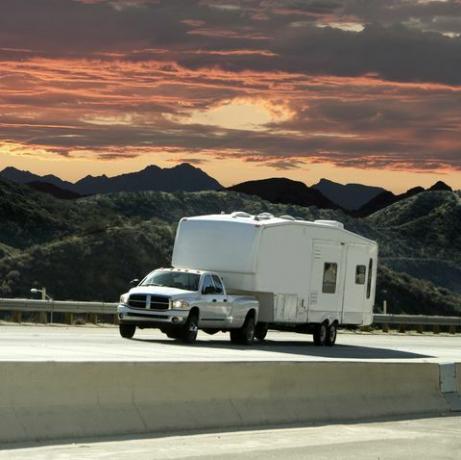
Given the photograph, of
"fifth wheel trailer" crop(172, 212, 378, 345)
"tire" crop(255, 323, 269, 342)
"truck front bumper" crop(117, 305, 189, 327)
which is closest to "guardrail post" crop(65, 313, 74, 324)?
"tire" crop(255, 323, 269, 342)

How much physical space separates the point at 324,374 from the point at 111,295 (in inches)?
3238

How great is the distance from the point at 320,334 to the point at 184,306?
5915 millimetres

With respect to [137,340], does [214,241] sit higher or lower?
higher

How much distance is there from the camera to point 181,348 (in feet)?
95.0

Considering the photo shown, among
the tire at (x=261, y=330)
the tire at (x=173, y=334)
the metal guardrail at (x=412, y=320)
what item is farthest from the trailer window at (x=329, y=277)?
the metal guardrail at (x=412, y=320)

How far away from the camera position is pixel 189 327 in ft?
101

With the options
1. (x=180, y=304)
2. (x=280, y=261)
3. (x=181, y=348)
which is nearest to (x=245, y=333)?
(x=280, y=261)

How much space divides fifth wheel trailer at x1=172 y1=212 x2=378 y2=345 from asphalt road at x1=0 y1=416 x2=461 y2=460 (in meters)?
16.1

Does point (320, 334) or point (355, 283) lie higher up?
point (355, 283)

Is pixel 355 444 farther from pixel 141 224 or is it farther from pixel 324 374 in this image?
pixel 141 224

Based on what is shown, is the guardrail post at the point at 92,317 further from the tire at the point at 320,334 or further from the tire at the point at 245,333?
the tire at the point at 245,333

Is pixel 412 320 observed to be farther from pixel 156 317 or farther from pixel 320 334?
pixel 156 317

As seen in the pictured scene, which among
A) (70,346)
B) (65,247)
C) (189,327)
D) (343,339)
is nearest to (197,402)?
(70,346)

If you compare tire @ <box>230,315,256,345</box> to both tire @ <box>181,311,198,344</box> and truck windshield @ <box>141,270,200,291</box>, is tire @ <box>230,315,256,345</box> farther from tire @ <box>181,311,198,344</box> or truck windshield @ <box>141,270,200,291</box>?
truck windshield @ <box>141,270,200,291</box>
